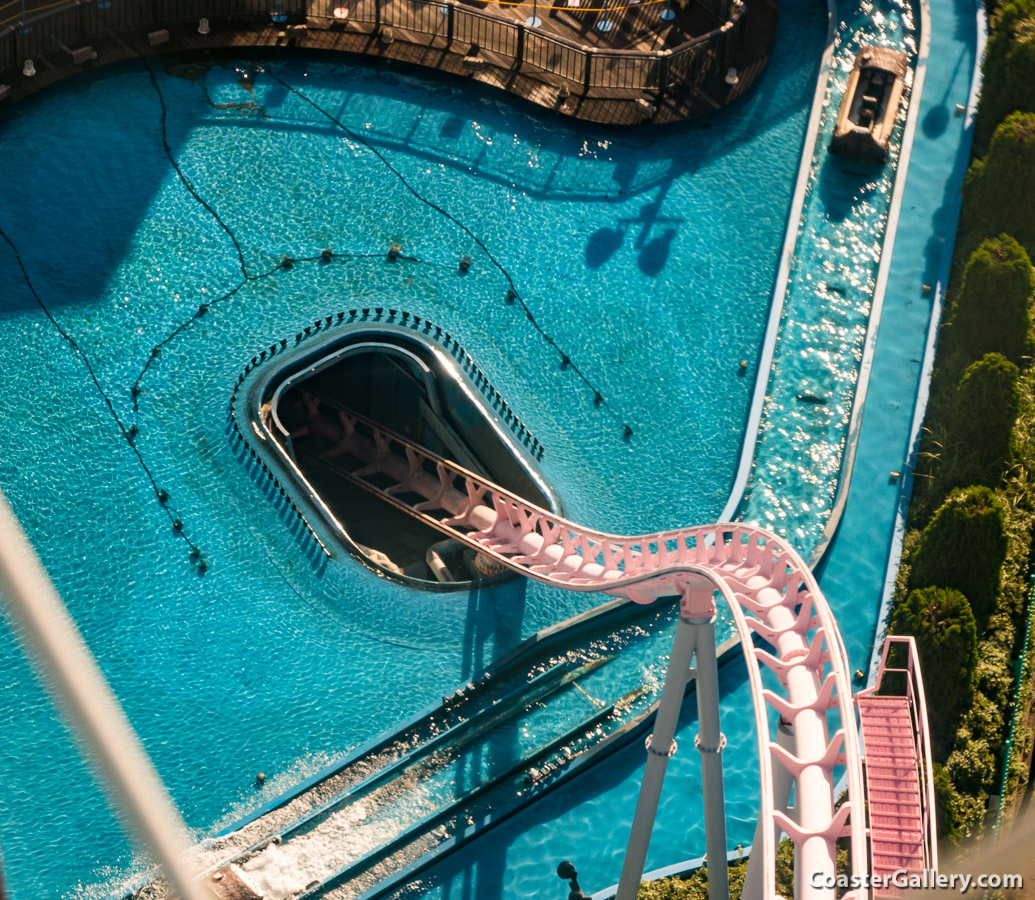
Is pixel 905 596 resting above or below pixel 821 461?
below

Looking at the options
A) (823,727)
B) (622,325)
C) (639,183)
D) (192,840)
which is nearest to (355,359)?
(622,325)

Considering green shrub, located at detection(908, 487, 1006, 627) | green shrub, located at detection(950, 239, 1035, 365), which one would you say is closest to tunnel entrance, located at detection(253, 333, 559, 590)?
green shrub, located at detection(908, 487, 1006, 627)

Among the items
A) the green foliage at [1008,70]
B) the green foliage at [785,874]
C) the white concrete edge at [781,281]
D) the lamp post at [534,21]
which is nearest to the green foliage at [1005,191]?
the green foliage at [1008,70]

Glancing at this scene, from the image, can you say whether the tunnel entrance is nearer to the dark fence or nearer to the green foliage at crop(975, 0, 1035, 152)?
the dark fence

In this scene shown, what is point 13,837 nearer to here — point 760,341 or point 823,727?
point 823,727

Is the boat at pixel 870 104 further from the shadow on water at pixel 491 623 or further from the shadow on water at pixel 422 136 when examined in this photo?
the shadow on water at pixel 491 623

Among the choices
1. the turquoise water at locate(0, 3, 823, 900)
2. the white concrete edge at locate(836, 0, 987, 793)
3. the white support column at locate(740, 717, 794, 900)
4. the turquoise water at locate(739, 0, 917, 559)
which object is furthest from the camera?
the turquoise water at locate(739, 0, 917, 559)
